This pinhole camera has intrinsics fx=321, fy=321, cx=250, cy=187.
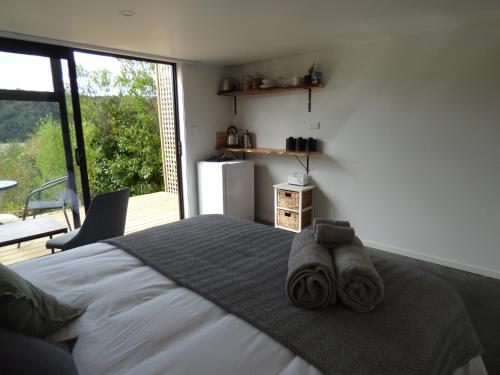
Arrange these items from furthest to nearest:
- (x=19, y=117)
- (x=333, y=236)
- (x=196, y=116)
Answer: (x=196, y=116) < (x=19, y=117) < (x=333, y=236)

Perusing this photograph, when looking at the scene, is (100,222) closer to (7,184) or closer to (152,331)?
(7,184)

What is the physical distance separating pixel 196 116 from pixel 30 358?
375cm

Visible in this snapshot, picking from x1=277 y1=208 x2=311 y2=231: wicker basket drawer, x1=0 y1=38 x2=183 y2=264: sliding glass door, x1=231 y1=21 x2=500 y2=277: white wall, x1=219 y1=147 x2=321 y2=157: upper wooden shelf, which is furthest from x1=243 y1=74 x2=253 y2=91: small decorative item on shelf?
x1=277 y1=208 x2=311 y2=231: wicker basket drawer

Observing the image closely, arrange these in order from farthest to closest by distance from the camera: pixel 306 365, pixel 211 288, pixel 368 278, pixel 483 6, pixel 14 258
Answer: pixel 14 258
pixel 483 6
pixel 211 288
pixel 368 278
pixel 306 365

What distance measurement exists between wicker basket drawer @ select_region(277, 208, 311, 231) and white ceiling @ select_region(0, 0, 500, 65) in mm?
1879

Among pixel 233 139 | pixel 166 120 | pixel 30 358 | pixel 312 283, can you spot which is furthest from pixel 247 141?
pixel 30 358

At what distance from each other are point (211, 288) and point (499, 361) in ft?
5.82

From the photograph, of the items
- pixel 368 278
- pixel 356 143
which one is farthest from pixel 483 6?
pixel 368 278

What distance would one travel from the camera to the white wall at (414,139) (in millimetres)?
2750

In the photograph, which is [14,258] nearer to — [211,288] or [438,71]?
[211,288]

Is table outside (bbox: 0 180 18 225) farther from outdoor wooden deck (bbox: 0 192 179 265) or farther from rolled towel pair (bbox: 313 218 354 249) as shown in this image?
rolled towel pair (bbox: 313 218 354 249)

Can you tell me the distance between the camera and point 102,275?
5.09 ft

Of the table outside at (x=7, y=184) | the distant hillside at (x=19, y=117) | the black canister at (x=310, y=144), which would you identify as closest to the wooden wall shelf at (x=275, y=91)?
the black canister at (x=310, y=144)

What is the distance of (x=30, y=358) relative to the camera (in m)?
0.83
